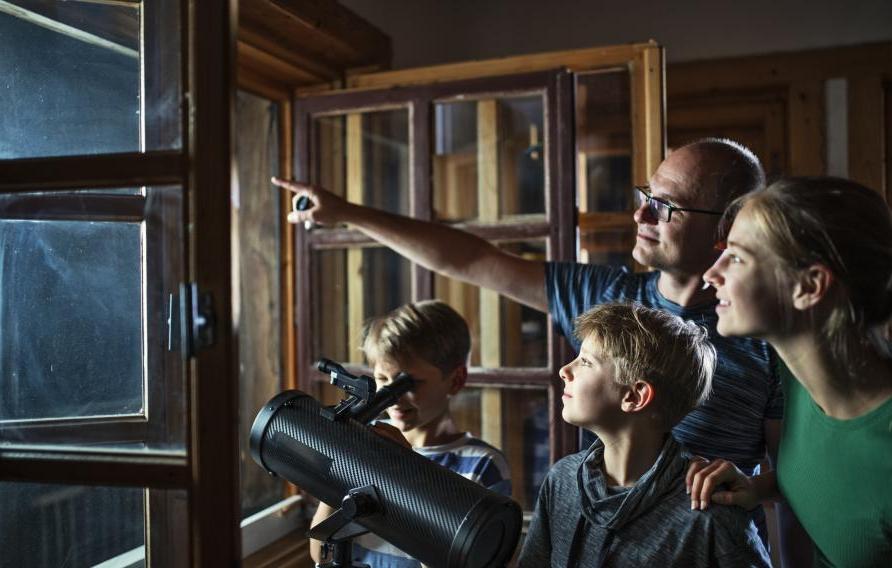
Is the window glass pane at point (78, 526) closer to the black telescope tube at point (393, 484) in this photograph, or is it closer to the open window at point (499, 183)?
the black telescope tube at point (393, 484)

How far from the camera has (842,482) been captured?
1.04m

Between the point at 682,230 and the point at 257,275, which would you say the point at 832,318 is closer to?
the point at 682,230

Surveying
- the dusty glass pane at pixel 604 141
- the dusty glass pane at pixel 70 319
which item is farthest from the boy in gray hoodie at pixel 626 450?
the dusty glass pane at pixel 604 141

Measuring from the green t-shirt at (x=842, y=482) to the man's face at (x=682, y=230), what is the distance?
35 cm

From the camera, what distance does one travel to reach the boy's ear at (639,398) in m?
1.26

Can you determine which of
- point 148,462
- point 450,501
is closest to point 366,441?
point 450,501

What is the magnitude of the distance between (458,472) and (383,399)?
0.35 m

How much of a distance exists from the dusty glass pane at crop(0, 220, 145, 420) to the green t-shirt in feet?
3.13

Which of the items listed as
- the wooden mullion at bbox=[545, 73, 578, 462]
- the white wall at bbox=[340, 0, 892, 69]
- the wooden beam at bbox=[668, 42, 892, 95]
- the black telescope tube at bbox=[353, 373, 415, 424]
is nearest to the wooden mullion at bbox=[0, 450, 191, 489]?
the black telescope tube at bbox=[353, 373, 415, 424]

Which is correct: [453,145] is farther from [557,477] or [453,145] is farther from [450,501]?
[450,501]

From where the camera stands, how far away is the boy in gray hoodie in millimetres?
1201

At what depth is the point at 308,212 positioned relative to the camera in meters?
1.63

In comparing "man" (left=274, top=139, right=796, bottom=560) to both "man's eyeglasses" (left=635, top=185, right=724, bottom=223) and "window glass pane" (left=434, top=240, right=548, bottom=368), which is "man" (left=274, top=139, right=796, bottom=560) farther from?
"window glass pane" (left=434, top=240, right=548, bottom=368)

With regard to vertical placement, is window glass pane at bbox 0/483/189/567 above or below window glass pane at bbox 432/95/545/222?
below
